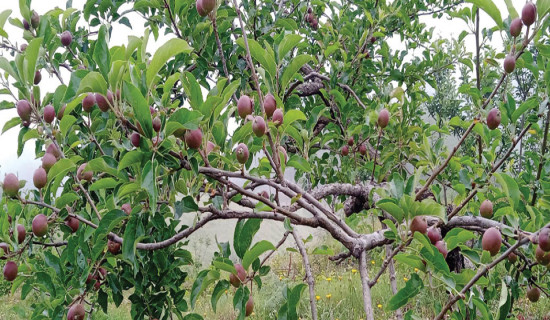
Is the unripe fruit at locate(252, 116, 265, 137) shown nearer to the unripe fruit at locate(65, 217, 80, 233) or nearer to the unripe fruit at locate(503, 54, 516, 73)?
the unripe fruit at locate(503, 54, 516, 73)

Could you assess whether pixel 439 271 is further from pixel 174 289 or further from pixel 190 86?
pixel 174 289

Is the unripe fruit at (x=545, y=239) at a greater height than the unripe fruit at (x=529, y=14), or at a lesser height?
lesser

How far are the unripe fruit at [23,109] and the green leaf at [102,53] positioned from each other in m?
0.33

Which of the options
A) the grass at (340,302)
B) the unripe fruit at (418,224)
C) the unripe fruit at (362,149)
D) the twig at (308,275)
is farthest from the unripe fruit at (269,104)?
the grass at (340,302)

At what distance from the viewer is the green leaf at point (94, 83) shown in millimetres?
750

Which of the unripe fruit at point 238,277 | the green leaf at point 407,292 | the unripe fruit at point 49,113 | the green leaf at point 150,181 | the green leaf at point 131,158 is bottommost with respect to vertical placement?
the green leaf at point 407,292

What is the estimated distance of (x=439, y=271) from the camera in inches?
32.3

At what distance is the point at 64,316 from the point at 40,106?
59 cm

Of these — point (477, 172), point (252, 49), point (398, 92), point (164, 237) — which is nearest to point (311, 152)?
point (398, 92)

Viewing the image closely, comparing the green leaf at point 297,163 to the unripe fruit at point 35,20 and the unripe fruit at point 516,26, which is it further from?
the unripe fruit at point 35,20

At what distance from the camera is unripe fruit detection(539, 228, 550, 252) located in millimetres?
744

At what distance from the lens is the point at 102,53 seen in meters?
0.82

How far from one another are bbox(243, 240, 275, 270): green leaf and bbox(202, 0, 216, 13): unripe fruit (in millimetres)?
535

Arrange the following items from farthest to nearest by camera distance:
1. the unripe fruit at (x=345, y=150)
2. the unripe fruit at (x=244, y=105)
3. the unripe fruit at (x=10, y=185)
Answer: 1. the unripe fruit at (x=345, y=150)
2. the unripe fruit at (x=10, y=185)
3. the unripe fruit at (x=244, y=105)
